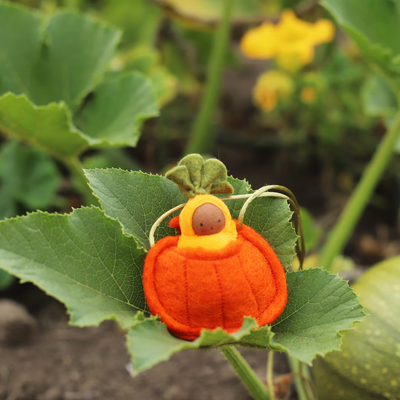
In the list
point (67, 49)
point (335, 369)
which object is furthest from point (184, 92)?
point (335, 369)

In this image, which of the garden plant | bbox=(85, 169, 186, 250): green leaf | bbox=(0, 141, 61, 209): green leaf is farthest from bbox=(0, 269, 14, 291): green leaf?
bbox=(85, 169, 186, 250): green leaf

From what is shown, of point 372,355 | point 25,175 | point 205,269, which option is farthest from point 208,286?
point 25,175

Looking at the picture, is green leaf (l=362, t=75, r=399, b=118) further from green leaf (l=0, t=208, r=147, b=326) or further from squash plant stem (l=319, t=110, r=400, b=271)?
green leaf (l=0, t=208, r=147, b=326)

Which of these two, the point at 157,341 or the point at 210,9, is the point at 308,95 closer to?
the point at 210,9

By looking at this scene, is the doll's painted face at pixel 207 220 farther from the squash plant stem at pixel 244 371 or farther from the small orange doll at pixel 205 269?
the squash plant stem at pixel 244 371

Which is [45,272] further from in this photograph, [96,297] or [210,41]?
[210,41]

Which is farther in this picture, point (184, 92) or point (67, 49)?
Answer: point (184, 92)

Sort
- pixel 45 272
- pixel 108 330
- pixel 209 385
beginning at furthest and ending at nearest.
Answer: pixel 108 330 → pixel 209 385 → pixel 45 272
